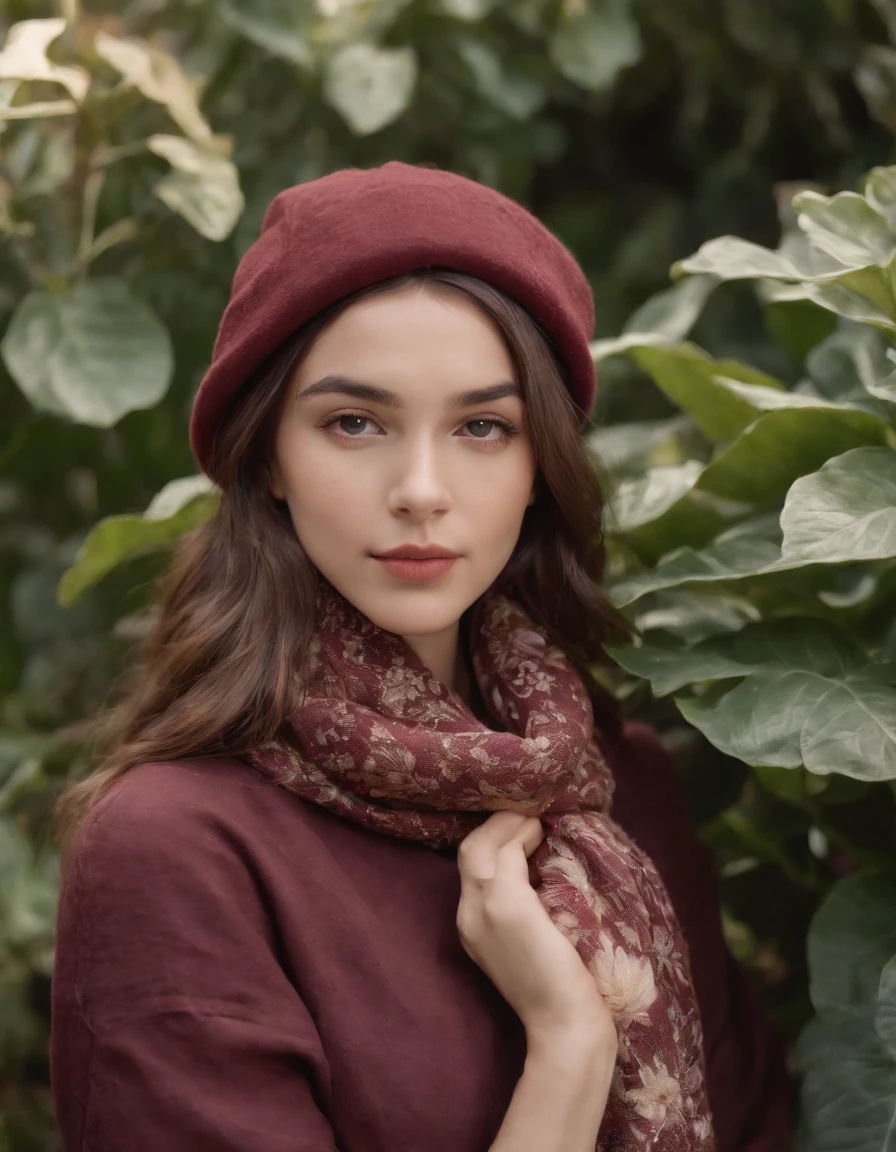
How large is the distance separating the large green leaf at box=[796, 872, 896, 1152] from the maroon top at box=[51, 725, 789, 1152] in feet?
1.05

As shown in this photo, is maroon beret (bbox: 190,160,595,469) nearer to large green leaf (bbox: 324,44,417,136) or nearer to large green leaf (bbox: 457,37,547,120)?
large green leaf (bbox: 324,44,417,136)

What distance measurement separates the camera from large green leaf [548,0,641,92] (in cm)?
178

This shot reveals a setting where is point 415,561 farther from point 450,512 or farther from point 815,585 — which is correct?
point 815,585

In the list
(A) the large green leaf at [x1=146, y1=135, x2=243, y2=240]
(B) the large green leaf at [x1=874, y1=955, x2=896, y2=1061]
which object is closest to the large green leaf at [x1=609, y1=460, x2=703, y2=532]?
(B) the large green leaf at [x1=874, y1=955, x2=896, y2=1061]

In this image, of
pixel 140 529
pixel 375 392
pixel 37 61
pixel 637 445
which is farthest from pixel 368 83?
pixel 375 392

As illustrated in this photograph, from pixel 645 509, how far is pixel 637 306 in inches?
38.4

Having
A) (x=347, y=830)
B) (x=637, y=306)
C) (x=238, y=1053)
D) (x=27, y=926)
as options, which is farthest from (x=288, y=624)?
(x=637, y=306)

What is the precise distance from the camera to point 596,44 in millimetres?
1800

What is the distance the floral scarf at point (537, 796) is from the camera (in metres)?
1.00

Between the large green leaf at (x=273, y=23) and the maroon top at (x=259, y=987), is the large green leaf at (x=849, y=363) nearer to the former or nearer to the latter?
the maroon top at (x=259, y=987)

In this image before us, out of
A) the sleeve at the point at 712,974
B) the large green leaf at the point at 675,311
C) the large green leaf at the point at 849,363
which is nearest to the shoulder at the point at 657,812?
the sleeve at the point at 712,974

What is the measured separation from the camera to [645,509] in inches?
50.4

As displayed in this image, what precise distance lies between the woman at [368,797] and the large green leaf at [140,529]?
200 mm

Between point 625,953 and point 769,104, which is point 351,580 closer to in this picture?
point 625,953
